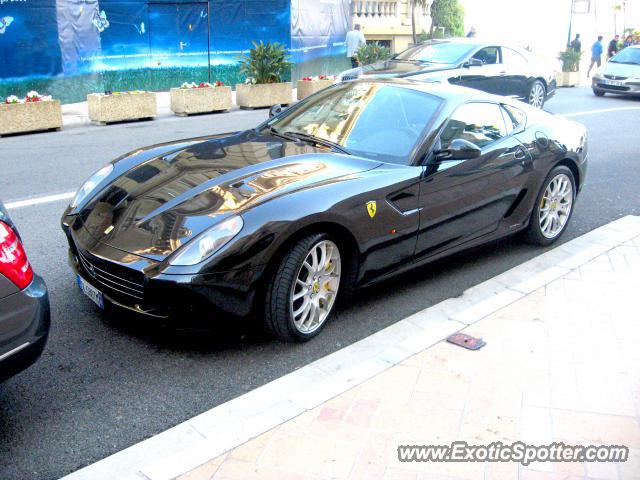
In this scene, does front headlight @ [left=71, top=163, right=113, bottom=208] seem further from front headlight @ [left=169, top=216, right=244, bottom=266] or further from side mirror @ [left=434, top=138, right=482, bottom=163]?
side mirror @ [left=434, top=138, right=482, bottom=163]

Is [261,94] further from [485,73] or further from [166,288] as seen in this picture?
[166,288]

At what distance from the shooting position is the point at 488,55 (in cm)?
1313

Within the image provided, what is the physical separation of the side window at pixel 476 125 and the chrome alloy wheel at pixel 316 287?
126cm

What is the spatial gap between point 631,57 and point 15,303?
67.7 ft

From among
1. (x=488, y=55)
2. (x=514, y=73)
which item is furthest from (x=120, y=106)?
(x=514, y=73)

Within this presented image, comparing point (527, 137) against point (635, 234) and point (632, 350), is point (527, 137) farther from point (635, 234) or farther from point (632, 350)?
point (632, 350)

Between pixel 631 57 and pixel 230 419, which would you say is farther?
pixel 631 57

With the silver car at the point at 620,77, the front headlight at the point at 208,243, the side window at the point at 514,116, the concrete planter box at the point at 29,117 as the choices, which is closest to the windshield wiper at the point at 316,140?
the front headlight at the point at 208,243

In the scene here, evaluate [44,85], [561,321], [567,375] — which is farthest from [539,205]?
[44,85]

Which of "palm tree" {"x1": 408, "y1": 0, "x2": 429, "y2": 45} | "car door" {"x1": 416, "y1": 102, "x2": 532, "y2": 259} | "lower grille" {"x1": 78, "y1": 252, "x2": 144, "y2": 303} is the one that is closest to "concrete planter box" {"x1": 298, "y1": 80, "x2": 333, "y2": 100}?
"palm tree" {"x1": 408, "y1": 0, "x2": 429, "y2": 45}

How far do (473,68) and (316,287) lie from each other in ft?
31.9

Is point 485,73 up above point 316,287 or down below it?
above

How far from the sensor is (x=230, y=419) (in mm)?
3197

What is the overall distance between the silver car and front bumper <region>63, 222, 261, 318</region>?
17.8 meters
